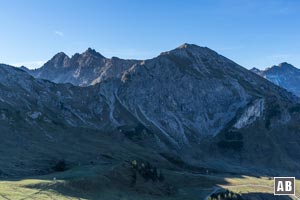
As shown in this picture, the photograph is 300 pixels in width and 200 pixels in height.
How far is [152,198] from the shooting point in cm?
11838

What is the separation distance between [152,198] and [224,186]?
146 feet

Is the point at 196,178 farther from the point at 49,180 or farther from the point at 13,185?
the point at 13,185

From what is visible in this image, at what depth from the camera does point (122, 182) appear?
124875 mm

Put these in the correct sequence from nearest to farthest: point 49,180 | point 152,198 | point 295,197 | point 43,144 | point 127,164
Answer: point 49,180
point 152,198
point 127,164
point 295,197
point 43,144

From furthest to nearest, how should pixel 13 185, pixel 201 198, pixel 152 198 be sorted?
pixel 201 198 < pixel 152 198 < pixel 13 185

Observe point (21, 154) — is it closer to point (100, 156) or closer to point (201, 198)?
point (100, 156)

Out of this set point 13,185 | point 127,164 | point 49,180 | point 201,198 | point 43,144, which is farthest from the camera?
point 43,144

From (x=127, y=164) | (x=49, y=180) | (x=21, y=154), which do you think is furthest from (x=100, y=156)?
(x=49, y=180)

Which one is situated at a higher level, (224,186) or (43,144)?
(43,144)

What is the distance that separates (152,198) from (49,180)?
2917 centimetres

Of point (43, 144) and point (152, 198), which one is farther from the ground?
point (43, 144)

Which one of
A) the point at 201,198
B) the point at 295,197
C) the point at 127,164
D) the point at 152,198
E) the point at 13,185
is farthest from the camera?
the point at 295,197

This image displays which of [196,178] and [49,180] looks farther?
[196,178]

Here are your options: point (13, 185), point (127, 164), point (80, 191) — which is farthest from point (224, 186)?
point (13, 185)
